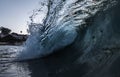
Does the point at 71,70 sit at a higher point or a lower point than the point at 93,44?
lower

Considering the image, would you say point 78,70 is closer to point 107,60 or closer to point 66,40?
point 107,60

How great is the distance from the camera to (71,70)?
439 cm

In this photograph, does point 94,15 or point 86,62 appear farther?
point 94,15

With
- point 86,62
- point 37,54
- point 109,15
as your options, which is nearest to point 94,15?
point 109,15

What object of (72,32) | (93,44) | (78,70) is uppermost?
(72,32)

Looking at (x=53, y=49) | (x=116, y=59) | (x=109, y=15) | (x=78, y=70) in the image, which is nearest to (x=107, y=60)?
(x=116, y=59)

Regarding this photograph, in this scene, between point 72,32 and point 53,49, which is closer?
point 72,32

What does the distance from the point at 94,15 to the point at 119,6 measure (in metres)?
0.50

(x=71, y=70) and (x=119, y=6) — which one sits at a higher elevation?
(x=119, y=6)

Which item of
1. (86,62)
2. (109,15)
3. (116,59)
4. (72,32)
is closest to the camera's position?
(116,59)

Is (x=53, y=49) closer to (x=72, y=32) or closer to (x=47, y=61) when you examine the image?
(x=47, y=61)

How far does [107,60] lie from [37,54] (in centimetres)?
308

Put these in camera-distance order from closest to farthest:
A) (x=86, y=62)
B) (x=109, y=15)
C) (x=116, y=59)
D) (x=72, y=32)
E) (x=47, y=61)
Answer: (x=116, y=59)
(x=86, y=62)
(x=109, y=15)
(x=72, y=32)
(x=47, y=61)

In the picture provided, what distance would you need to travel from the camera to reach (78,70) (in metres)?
4.34
